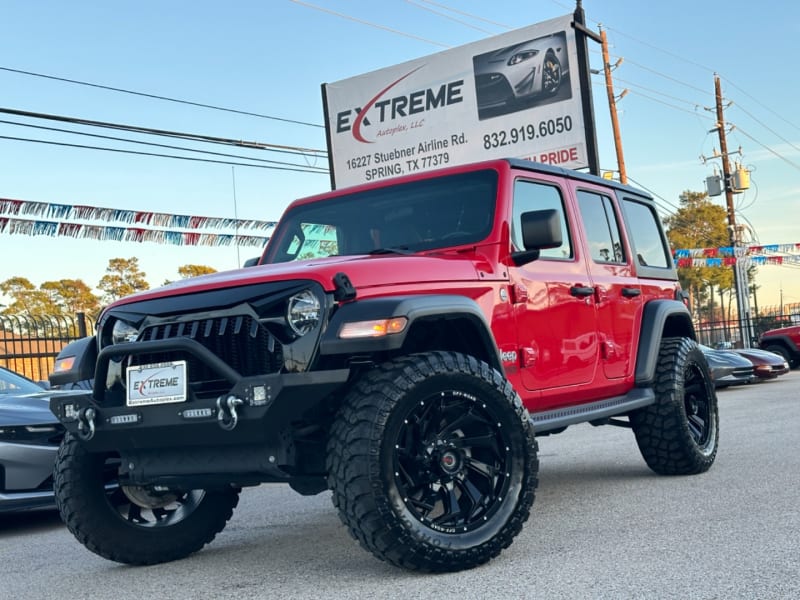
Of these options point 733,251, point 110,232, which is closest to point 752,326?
point 733,251

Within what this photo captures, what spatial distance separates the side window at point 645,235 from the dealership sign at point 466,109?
11839mm

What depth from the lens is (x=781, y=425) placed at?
1023 cm

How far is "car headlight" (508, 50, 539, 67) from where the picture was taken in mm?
20214

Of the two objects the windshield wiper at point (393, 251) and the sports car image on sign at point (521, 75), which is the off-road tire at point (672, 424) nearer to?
the windshield wiper at point (393, 251)

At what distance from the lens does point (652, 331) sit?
6707 mm

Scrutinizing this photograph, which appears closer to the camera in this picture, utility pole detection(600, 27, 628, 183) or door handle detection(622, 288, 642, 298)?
door handle detection(622, 288, 642, 298)

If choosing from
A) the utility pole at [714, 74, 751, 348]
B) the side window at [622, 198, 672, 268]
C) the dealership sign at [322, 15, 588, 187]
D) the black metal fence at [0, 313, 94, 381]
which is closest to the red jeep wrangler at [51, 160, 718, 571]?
the side window at [622, 198, 672, 268]

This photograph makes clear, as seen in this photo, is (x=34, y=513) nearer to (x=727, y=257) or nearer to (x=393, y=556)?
(x=393, y=556)

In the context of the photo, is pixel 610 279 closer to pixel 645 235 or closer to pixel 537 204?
pixel 537 204

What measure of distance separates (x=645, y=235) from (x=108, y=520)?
4423mm

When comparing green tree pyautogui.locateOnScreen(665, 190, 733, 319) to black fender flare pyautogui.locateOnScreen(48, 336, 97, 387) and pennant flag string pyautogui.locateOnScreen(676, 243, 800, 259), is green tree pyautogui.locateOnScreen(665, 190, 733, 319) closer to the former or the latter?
pennant flag string pyautogui.locateOnScreen(676, 243, 800, 259)

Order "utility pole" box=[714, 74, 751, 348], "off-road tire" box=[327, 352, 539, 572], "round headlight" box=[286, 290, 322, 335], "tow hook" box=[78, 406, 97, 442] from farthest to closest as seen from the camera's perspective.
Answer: "utility pole" box=[714, 74, 751, 348], "tow hook" box=[78, 406, 97, 442], "round headlight" box=[286, 290, 322, 335], "off-road tire" box=[327, 352, 539, 572]

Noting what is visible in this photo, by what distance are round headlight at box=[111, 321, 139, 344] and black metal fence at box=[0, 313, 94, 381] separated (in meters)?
11.0

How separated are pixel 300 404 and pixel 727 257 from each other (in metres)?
36.2
